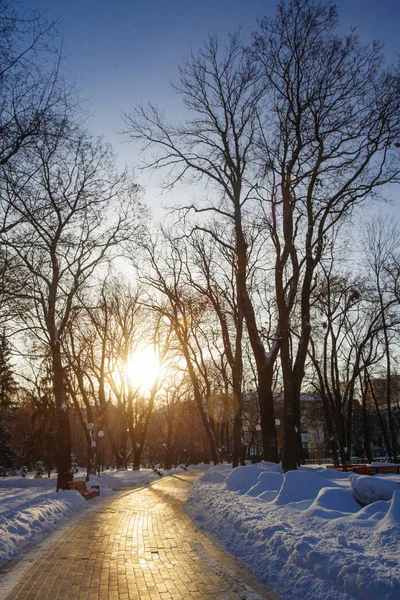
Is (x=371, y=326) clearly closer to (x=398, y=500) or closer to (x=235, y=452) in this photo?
(x=235, y=452)

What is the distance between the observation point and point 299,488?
33.8 ft

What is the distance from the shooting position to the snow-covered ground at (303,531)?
5.05 metres

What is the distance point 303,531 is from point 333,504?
171 cm

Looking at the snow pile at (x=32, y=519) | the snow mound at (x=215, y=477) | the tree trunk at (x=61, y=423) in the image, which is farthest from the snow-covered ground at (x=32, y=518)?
the snow mound at (x=215, y=477)

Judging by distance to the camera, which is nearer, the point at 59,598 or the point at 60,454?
the point at 59,598

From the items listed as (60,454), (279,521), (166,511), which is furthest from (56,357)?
(279,521)

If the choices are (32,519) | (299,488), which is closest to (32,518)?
(32,519)

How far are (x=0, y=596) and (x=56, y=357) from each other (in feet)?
43.1

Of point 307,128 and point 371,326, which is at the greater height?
point 307,128

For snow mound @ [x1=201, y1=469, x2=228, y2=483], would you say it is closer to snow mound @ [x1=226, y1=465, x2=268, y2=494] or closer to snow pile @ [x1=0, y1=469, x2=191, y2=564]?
snow pile @ [x1=0, y1=469, x2=191, y2=564]

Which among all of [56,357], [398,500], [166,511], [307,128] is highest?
[307,128]

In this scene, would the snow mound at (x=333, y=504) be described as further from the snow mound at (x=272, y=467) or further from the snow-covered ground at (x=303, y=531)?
the snow mound at (x=272, y=467)

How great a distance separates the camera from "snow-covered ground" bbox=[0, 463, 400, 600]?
16.6 ft

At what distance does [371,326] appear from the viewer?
32.9m
